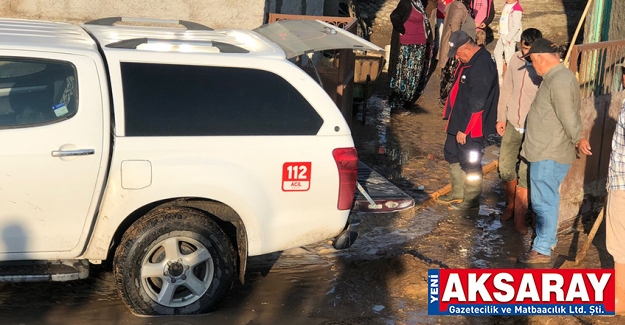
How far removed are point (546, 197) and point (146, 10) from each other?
587 centimetres

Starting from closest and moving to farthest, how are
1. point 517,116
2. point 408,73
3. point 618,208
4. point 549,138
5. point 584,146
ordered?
point 618,208, point 584,146, point 549,138, point 517,116, point 408,73

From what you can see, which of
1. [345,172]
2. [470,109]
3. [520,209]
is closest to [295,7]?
[470,109]

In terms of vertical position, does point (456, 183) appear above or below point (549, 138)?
below

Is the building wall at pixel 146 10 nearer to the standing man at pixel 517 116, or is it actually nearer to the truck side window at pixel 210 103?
the standing man at pixel 517 116

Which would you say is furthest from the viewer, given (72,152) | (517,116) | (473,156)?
(473,156)

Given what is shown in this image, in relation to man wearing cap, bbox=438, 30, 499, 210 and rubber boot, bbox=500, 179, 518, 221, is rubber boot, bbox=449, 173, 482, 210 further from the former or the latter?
rubber boot, bbox=500, 179, 518, 221

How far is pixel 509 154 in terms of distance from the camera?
7.40 m

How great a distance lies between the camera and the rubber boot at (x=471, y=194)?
789 cm

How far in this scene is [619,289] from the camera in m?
5.62

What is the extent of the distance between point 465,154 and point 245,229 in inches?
131

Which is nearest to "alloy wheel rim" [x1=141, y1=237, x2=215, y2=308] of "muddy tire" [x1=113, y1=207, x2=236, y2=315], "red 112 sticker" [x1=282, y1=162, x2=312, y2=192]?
"muddy tire" [x1=113, y1=207, x2=236, y2=315]

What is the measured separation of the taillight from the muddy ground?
0.84 meters

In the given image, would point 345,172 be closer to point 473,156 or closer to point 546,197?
point 546,197

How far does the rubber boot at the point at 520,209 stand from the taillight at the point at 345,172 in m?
2.51
